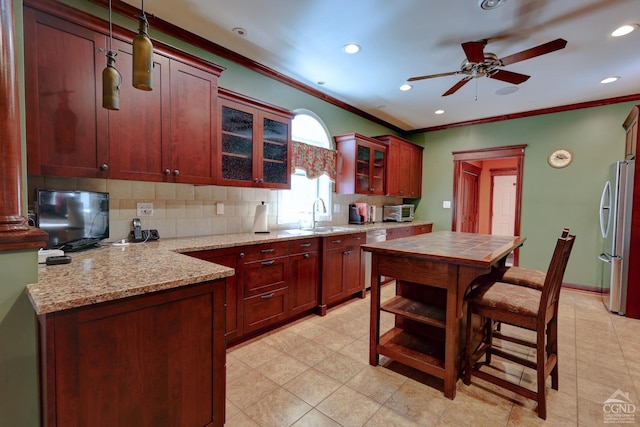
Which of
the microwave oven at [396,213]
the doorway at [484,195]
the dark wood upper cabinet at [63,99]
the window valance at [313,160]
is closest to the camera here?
the dark wood upper cabinet at [63,99]

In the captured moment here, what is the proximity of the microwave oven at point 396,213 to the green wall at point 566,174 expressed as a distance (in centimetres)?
166

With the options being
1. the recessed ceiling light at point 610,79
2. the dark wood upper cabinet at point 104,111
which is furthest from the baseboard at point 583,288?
the dark wood upper cabinet at point 104,111

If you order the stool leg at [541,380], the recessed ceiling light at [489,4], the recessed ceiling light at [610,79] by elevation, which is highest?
the recessed ceiling light at [610,79]

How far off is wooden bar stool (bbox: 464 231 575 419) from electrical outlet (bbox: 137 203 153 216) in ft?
8.32

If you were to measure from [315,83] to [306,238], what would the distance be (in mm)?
2027

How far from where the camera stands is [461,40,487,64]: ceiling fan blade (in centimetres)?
233

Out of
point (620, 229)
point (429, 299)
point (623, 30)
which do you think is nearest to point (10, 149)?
point (429, 299)

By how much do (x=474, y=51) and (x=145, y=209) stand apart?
3.04m

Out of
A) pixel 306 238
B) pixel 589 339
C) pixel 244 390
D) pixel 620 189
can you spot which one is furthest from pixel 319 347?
pixel 620 189

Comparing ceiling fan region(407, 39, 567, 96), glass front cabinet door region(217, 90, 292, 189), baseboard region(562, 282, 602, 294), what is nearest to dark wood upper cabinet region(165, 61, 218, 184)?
glass front cabinet door region(217, 90, 292, 189)

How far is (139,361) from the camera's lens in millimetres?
1173

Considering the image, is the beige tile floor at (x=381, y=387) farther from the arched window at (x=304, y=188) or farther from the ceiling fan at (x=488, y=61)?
the ceiling fan at (x=488, y=61)

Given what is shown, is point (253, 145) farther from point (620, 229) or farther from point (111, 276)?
point (620, 229)

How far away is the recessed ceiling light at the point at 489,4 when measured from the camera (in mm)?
2082
